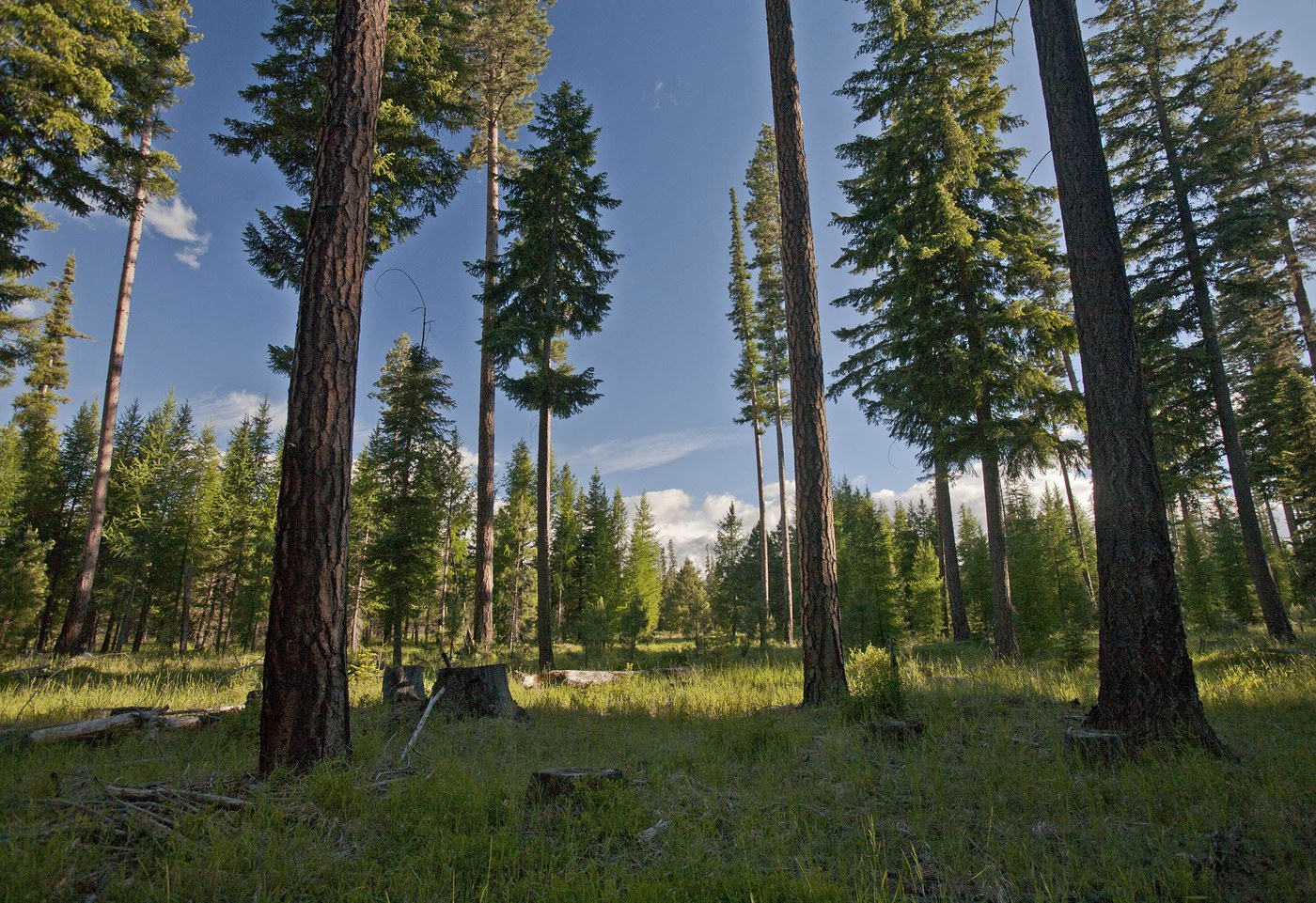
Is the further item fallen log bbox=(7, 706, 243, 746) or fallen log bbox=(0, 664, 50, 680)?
fallen log bbox=(0, 664, 50, 680)

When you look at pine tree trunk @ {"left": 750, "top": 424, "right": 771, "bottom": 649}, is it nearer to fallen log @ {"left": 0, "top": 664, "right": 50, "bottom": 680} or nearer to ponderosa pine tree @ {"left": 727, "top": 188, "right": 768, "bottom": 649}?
ponderosa pine tree @ {"left": 727, "top": 188, "right": 768, "bottom": 649}

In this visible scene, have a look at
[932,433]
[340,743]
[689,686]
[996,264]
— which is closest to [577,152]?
[996,264]

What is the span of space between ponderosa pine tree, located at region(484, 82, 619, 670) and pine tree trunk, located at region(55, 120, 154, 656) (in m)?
10.2

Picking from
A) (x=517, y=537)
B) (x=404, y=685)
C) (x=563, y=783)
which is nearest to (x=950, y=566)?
(x=404, y=685)

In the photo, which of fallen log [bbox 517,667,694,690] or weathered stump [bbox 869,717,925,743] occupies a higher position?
weathered stump [bbox 869,717,925,743]

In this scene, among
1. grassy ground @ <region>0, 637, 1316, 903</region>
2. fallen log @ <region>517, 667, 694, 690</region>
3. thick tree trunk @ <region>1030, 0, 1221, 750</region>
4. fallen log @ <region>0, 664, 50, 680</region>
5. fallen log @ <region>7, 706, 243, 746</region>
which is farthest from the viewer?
fallen log @ <region>0, 664, 50, 680</region>

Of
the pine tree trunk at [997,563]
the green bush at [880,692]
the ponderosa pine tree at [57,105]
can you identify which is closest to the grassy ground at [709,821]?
the green bush at [880,692]

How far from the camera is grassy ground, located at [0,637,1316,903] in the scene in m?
2.53

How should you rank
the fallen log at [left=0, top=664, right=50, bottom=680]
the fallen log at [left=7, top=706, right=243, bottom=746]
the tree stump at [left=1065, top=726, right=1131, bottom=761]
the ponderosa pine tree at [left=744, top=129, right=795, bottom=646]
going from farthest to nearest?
1. the ponderosa pine tree at [left=744, top=129, right=795, bottom=646]
2. the fallen log at [left=0, top=664, right=50, bottom=680]
3. the fallen log at [left=7, top=706, right=243, bottom=746]
4. the tree stump at [left=1065, top=726, right=1131, bottom=761]

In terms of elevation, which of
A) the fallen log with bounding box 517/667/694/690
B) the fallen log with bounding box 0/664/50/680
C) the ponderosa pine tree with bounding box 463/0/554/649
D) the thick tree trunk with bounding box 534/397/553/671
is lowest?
the fallen log with bounding box 517/667/694/690

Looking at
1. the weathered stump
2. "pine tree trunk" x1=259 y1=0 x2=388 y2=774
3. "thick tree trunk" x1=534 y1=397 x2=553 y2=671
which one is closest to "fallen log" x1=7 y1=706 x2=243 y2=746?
"pine tree trunk" x1=259 y1=0 x2=388 y2=774

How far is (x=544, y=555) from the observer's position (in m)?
13.1

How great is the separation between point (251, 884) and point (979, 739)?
559 centimetres

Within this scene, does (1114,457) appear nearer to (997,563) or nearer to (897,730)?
(897,730)
